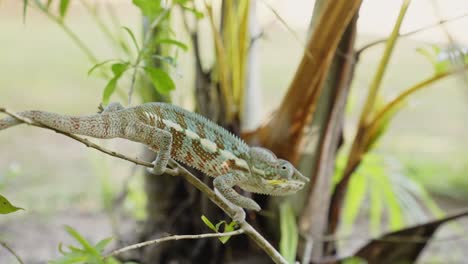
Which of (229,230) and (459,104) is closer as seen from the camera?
(229,230)

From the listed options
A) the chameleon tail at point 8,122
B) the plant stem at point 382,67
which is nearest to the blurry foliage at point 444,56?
the plant stem at point 382,67

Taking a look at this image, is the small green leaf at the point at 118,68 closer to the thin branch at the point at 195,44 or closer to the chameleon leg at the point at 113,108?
the chameleon leg at the point at 113,108

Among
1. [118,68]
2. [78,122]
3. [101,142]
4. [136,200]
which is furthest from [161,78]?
[136,200]

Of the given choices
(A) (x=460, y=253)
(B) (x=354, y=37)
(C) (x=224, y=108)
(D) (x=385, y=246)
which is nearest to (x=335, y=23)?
(B) (x=354, y=37)

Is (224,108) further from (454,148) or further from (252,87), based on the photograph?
(454,148)

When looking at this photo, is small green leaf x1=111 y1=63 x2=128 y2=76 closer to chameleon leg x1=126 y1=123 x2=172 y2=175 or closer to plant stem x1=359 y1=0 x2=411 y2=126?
chameleon leg x1=126 y1=123 x2=172 y2=175
